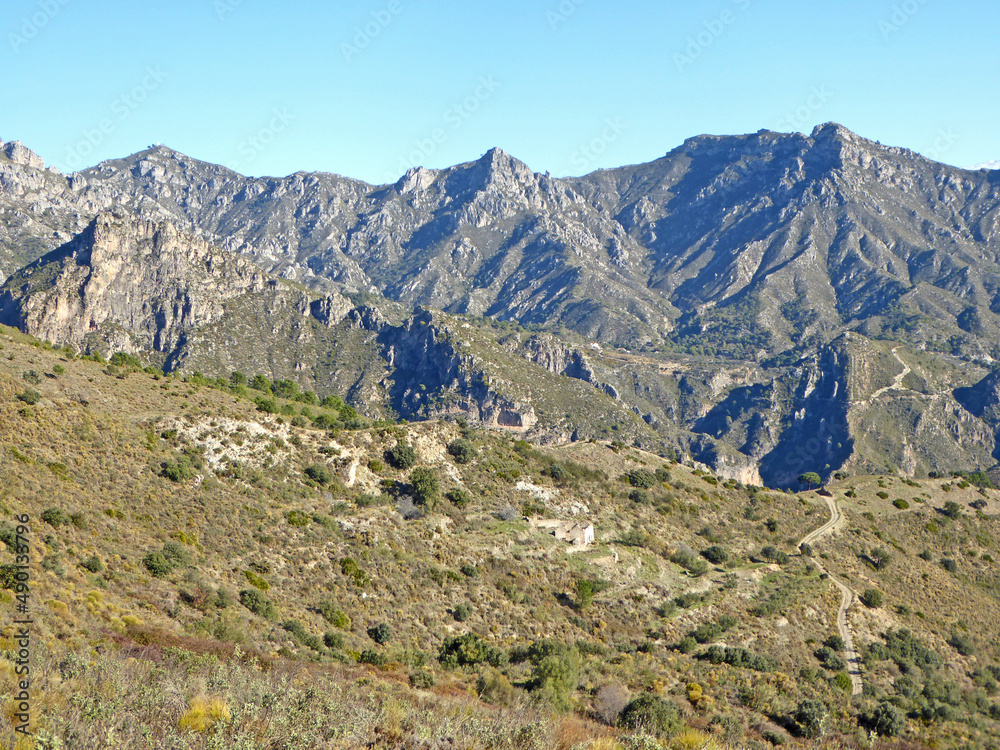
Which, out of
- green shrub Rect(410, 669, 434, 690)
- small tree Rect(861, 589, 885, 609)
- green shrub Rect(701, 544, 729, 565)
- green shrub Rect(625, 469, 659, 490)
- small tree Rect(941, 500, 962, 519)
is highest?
Result: small tree Rect(941, 500, 962, 519)

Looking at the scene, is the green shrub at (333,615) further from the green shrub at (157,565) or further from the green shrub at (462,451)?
the green shrub at (462,451)

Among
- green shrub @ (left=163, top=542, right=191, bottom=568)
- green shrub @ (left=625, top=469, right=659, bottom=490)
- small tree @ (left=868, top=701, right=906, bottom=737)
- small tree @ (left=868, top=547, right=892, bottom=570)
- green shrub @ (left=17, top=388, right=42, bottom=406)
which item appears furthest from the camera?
green shrub @ (left=625, top=469, right=659, bottom=490)

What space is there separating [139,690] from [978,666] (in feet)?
201

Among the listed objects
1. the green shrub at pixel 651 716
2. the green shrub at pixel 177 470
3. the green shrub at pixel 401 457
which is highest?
the green shrub at pixel 401 457

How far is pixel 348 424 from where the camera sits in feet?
236

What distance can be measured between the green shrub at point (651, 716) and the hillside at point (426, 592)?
21 centimetres

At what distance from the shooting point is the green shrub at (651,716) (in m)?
22.7

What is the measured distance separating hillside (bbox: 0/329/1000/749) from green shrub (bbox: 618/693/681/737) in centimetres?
21

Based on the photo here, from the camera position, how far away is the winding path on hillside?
43753mm

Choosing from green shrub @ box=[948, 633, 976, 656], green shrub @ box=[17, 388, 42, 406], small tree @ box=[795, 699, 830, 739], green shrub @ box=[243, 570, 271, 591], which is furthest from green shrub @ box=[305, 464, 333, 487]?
green shrub @ box=[948, 633, 976, 656]

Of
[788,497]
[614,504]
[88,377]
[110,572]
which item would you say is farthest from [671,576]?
[88,377]

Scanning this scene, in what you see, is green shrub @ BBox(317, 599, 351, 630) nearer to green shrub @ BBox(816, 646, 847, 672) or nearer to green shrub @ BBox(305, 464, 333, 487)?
green shrub @ BBox(305, 464, 333, 487)

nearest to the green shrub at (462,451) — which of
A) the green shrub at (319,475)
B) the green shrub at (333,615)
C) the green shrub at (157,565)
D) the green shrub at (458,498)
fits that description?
the green shrub at (458,498)

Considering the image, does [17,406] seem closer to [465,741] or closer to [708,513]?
[465,741]
